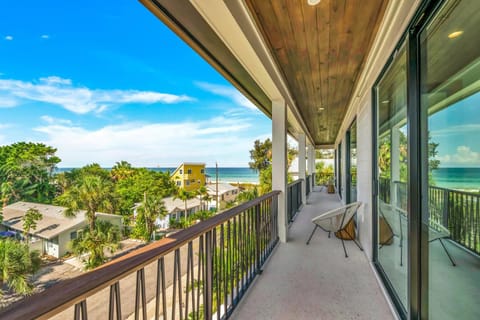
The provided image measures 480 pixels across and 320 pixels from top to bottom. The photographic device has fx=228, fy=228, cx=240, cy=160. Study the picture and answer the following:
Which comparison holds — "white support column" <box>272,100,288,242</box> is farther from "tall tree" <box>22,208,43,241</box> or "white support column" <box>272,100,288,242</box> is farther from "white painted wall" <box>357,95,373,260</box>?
"tall tree" <box>22,208,43,241</box>

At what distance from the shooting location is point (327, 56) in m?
2.59

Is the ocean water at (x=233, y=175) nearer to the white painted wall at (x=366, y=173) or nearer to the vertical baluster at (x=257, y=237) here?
the white painted wall at (x=366, y=173)

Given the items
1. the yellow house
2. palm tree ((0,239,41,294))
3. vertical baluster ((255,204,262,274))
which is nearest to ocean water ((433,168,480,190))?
vertical baluster ((255,204,262,274))

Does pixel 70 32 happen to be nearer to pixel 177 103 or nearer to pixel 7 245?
pixel 7 245

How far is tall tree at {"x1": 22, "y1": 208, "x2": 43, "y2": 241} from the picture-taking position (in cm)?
420

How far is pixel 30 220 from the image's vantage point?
4332 mm

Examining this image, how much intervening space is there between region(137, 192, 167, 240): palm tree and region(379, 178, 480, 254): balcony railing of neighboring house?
16049 millimetres

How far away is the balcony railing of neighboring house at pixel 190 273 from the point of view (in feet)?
2.00

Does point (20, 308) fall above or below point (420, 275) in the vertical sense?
above

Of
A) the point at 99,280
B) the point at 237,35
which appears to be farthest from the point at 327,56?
the point at 99,280

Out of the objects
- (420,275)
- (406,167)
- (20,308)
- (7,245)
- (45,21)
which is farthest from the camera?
(45,21)

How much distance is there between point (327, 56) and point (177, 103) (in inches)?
607

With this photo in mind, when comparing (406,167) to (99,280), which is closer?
(99,280)

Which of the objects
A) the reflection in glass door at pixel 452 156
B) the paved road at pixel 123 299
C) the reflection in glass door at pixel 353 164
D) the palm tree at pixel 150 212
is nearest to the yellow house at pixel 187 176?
the palm tree at pixel 150 212
